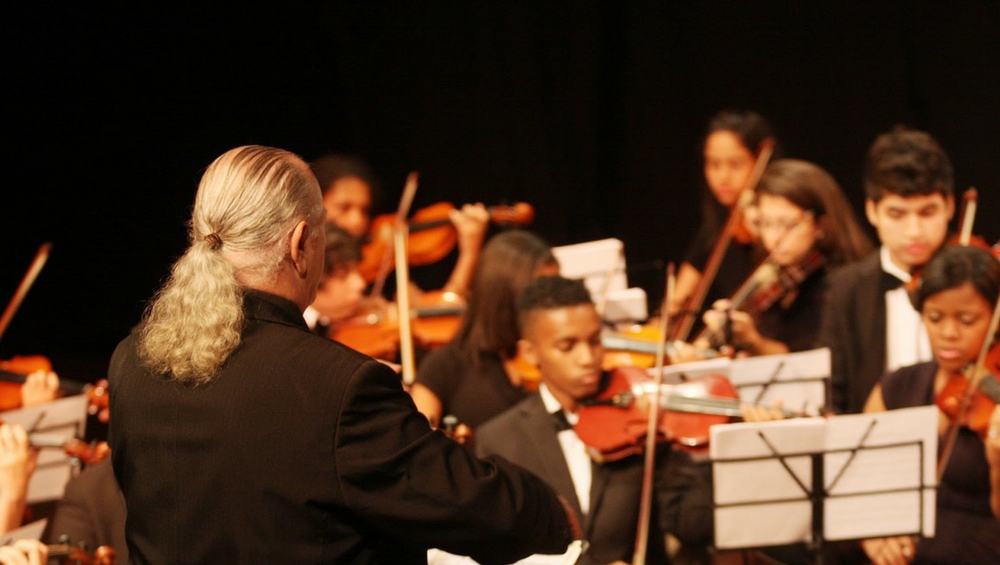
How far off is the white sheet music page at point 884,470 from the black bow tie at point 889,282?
2.68ft

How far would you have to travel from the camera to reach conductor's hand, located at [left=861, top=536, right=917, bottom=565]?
291 centimetres

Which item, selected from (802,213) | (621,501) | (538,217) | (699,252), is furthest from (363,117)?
(621,501)

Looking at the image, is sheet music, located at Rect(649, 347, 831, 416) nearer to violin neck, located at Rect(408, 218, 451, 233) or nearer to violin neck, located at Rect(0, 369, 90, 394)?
violin neck, located at Rect(0, 369, 90, 394)

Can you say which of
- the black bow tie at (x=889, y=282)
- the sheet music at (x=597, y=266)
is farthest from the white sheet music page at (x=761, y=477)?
the sheet music at (x=597, y=266)

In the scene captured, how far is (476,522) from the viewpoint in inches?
58.4

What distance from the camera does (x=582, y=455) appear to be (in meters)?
2.96

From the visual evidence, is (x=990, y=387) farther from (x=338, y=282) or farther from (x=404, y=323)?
(x=338, y=282)

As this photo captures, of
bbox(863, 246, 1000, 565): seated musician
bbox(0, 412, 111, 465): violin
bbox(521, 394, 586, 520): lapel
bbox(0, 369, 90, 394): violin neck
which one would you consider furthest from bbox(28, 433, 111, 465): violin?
bbox(863, 246, 1000, 565): seated musician

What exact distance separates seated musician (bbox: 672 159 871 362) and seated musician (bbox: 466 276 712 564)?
0.78 meters

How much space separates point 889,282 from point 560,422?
3.91 feet

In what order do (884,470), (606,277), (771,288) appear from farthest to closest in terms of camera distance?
(606,277), (771,288), (884,470)

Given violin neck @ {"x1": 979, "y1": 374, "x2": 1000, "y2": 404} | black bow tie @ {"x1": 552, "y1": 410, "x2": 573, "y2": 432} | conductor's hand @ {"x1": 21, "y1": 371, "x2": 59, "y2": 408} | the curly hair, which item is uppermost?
the curly hair

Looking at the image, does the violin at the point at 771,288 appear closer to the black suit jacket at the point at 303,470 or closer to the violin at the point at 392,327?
the violin at the point at 392,327

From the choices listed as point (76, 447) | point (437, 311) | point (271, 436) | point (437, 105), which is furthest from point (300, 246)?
point (437, 105)
